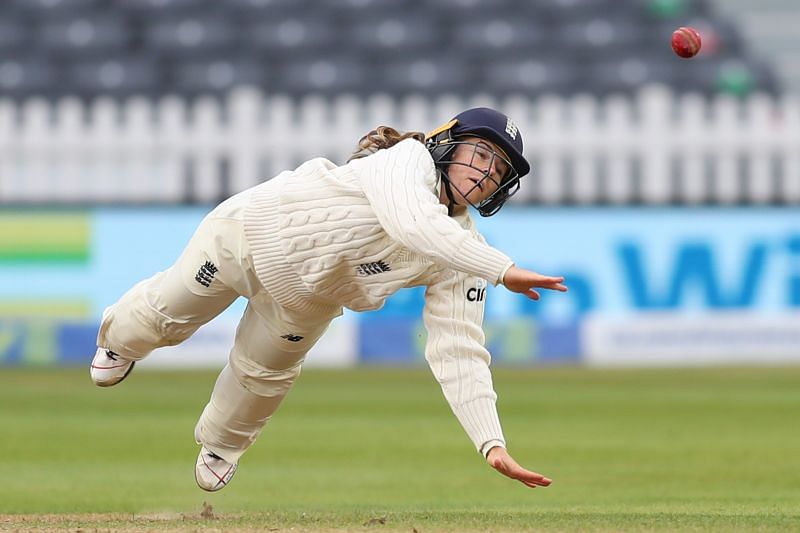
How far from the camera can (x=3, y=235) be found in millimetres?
11953

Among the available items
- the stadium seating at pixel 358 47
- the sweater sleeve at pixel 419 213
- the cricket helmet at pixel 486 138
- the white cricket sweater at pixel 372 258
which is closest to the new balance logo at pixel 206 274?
the white cricket sweater at pixel 372 258

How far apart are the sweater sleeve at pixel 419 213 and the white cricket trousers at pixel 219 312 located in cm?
65

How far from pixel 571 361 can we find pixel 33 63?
5.88 metres

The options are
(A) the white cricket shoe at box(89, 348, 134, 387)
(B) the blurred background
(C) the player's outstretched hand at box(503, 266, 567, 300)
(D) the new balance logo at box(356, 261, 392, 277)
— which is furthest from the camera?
(B) the blurred background

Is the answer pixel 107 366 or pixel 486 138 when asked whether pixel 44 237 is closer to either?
pixel 107 366

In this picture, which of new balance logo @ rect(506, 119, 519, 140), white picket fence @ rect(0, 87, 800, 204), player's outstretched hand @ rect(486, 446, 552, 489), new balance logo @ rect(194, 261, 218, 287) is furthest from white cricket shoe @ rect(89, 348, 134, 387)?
white picket fence @ rect(0, 87, 800, 204)

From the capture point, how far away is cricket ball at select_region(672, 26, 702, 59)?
4.97 m

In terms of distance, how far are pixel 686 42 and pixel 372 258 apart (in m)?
1.17

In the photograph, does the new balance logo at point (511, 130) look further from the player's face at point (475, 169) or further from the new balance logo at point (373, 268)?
the new balance logo at point (373, 268)

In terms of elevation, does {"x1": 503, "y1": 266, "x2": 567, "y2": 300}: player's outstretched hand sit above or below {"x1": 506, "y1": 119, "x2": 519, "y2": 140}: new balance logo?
below

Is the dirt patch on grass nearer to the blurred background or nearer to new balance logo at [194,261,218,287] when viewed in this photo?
new balance logo at [194,261,218,287]

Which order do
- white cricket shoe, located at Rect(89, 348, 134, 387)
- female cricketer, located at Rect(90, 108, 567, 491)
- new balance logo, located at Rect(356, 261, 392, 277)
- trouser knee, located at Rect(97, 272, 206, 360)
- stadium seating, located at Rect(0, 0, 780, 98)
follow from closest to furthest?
female cricketer, located at Rect(90, 108, 567, 491), new balance logo, located at Rect(356, 261, 392, 277), trouser knee, located at Rect(97, 272, 206, 360), white cricket shoe, located at Rect(89, 348, 134, 387), stadium seating, located at Rect(0, 0, 780, 98)

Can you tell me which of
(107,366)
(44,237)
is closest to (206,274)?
(107,366)

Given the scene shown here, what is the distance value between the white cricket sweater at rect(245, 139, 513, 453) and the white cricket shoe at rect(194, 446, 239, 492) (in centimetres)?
77
